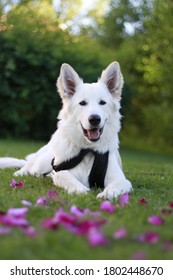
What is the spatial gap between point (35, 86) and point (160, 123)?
648cm

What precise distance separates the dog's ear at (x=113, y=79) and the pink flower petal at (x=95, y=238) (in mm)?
3114

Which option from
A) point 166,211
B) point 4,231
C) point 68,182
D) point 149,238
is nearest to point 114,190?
point 68,182

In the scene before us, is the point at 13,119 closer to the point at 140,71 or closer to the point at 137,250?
the point at 140,71

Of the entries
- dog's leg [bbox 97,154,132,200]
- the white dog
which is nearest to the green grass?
dog's leg [bbox 97,154,132,200]

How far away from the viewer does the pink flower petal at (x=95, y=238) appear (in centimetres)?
300

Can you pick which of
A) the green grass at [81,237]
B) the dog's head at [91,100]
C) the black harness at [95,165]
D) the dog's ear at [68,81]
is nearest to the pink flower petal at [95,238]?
the green grass at [81,237]

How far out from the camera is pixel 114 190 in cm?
521

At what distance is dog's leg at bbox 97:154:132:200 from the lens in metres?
5.05

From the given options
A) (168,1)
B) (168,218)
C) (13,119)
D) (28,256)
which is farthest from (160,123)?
(28,256)

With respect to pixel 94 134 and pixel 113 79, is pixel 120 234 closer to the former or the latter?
pixel 94 134

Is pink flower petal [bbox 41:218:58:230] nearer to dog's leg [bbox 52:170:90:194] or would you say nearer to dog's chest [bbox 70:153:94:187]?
dog's leg [bbox 52:170:90:194]

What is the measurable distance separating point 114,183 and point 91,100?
99 centimetres

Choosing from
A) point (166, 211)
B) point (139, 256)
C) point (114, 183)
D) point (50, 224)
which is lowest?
point (139, 256)

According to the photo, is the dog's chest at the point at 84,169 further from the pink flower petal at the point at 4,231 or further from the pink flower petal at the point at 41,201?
the pink flower petal at the point at 4,231
